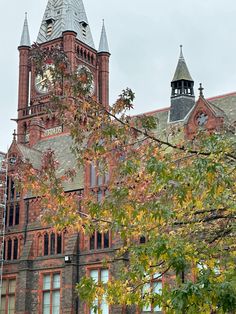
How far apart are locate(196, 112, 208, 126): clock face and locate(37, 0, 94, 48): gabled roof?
4902cm

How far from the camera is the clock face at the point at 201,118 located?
117 feet

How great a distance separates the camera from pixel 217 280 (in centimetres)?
1212

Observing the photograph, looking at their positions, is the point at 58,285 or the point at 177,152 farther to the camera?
the point at 58,285

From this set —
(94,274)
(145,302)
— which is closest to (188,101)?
(94,274)

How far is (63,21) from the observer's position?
276 ft

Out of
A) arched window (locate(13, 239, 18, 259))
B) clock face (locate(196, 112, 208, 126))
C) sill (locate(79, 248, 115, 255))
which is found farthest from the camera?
arched window (locate(13, 239, 18, 259))

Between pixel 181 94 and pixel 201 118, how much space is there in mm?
8645

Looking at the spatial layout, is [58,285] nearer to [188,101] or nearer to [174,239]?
[188,101]

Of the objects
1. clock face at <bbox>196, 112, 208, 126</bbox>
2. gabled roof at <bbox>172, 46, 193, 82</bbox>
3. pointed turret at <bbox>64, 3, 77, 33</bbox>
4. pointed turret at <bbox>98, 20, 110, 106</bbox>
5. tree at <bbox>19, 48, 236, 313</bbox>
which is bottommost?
tree at <bbox>19, 48, 236, 313</bbox>

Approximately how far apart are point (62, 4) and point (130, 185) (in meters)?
74.7

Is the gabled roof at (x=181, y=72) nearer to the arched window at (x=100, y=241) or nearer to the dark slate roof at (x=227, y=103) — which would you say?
the dark slate roof at (x=227, y=103)

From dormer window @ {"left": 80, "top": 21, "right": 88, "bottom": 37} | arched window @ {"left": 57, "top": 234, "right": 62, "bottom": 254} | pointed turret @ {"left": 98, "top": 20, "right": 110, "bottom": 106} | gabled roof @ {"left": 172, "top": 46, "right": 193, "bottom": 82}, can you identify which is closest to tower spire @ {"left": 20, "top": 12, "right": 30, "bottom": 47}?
dormer window @ {"left": 80, "top": 21, "right": 88, "bottom": 37}

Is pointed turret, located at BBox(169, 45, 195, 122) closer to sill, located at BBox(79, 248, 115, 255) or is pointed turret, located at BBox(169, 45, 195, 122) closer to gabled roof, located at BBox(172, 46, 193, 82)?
gabled roof, located at BBox(172, 46, 193, 82)

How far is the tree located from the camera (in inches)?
480
